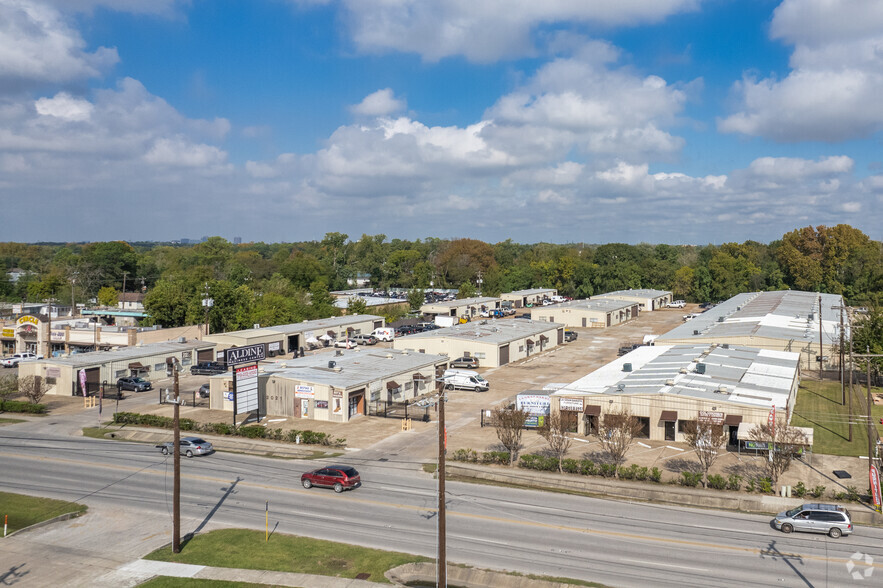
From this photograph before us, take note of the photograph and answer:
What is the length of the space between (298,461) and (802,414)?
135 feet

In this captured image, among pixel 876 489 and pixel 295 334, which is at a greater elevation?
pixel 295 334

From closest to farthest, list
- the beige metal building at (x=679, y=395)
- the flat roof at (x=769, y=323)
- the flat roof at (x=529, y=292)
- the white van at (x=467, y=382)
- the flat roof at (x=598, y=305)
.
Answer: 1. the beige metal building at (x=679, y=395)
2. the white van at (x=467, y=382)
3. the flat roof at (x=769, y=323)
4. the flat roof at (x=598, y=305)
5. the flat roof at (x=529, y=292)

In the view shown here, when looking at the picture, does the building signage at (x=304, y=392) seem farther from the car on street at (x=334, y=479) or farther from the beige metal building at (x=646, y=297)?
the beige metal building at (x=646, y=297)

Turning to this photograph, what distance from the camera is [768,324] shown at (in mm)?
84875

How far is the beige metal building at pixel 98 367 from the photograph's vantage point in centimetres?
6386

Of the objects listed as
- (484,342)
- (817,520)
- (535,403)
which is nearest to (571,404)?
(535,403)

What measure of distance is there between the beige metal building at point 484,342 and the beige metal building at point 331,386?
47.8ft

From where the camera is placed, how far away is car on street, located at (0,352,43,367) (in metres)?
81.0

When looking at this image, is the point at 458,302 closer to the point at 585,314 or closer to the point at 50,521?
the point at 585,314

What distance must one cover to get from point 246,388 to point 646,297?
119139 mm

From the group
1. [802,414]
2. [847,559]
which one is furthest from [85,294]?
[847,559]

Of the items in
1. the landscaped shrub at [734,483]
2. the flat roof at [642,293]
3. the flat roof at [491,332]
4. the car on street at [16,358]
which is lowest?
the landscaped shrub at [734,483]

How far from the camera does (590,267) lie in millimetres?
174250

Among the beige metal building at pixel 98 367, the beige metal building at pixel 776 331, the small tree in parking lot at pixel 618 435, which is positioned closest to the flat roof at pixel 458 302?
the beige metal building at pixel 776 331
